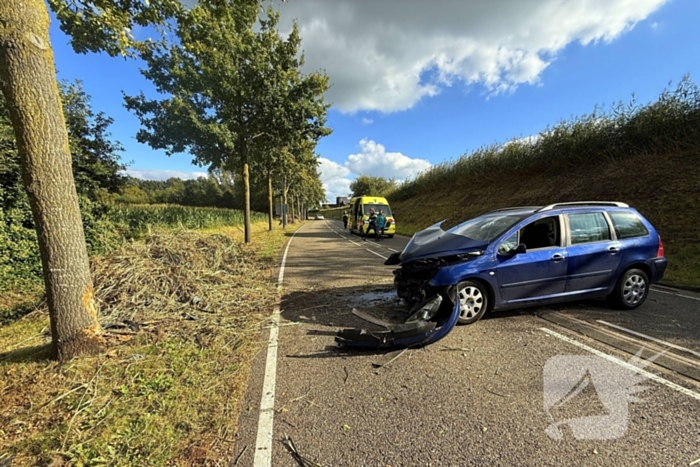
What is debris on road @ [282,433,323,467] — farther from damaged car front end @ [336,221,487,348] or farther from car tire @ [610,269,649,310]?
car tire @ [610,269,649,310]

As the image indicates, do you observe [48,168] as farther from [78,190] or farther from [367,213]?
[367,213]

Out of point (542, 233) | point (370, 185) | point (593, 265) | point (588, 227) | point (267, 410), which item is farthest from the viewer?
point (370, 185)

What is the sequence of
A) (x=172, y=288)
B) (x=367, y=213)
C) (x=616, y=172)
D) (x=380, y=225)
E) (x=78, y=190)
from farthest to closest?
(x=367, y=213), (x=380, y=225), (x=616, y=172), (x=78, y=190), (x=172, y=288)

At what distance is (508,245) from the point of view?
4.61 m

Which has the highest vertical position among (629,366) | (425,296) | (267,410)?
(425,296)

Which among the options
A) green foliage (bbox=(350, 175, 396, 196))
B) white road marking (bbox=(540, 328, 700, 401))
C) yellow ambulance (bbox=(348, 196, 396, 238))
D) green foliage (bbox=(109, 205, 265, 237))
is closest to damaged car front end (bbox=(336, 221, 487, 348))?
white road marking (bbox=(540, 328, 700, 401))

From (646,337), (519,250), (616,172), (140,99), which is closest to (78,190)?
(140,99)

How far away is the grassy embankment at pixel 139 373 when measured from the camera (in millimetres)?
2299

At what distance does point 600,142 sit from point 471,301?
49.1 feet

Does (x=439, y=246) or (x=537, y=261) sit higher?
(x=439, y=246)

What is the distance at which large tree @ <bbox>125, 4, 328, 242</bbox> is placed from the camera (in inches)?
472

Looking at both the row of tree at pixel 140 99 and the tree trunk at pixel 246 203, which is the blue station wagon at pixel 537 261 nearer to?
the row of tree at pixel 140 99

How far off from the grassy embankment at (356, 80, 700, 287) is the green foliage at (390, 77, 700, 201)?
0.03 metres

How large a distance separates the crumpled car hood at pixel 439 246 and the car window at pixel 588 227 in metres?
1.52
